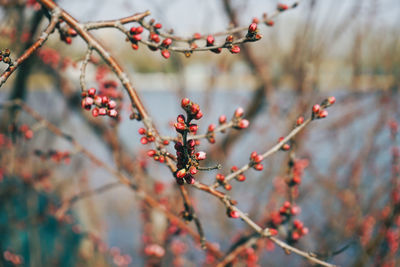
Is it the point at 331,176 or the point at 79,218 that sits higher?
the point at 79,218

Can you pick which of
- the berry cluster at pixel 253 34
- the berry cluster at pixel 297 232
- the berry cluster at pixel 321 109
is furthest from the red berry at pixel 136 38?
the berry cluster at pixel 297 232

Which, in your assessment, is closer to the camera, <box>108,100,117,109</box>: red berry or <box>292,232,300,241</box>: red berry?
<box>108,100,117,109</box>: red berry

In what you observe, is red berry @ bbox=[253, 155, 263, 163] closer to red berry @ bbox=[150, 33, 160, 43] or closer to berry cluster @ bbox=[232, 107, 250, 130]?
berry cluster @ bbox=[232, 107, 250, 130]

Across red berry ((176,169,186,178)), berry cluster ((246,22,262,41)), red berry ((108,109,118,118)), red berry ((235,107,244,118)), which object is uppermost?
red berry ((235,107,244,118))

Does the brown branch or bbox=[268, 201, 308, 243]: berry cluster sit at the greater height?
the brown branch

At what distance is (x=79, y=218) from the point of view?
21.2ft

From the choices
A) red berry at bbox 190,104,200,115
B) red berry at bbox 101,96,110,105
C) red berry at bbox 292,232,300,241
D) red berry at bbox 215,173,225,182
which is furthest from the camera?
red berry at bbox 292,232,300,241

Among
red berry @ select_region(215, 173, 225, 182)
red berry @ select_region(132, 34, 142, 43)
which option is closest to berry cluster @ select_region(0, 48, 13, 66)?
red berry @ select_region(132, 34, 142, 43)

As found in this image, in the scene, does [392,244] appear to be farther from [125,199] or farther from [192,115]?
[125,199]

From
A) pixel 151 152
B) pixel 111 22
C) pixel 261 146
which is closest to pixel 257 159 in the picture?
pixel 151 152

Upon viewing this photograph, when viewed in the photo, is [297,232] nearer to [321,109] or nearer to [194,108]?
[321,109]

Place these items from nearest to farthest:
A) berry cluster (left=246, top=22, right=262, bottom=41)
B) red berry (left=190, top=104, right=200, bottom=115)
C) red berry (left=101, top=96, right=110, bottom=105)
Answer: red berry (left=190, top=104, right=200, bottom=115), berry cluster (left=246, top=22, right=262, bottom=41), red berry (left=101, top=96, right=110, bottom=105)

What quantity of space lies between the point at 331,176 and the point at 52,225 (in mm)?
4029

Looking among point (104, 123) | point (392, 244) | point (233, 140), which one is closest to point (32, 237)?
point (104, 123)
